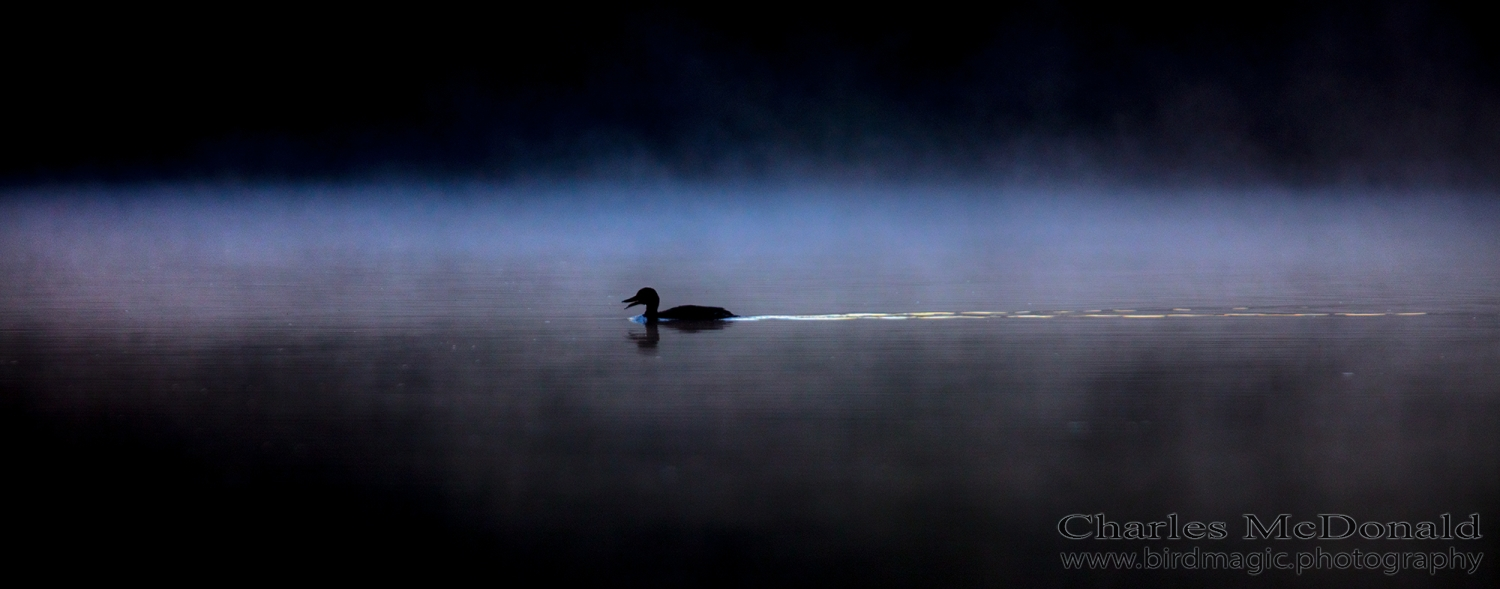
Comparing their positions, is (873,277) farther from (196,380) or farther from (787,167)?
(787,167)

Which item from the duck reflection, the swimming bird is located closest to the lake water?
the duck reflection

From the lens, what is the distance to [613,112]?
80.9 meters

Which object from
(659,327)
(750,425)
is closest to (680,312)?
(659,327)

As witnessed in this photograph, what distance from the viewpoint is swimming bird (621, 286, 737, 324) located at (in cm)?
1255

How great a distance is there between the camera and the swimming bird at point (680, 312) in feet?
41.2

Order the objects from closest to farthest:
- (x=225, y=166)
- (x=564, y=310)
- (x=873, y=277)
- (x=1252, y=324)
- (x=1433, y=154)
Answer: (x=1252, y=324), (x=564, y=310), (x=873, y=277), (x=1433, y=154), (x=225, y=166)

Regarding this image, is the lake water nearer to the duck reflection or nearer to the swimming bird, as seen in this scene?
the duck reflection

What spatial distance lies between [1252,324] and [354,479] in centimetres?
805

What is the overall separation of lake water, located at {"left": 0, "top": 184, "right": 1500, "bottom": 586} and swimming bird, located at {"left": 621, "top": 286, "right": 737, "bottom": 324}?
0.78 feet

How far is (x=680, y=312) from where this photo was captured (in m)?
12.6

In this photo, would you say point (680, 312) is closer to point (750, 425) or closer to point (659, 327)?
point (659, 327)

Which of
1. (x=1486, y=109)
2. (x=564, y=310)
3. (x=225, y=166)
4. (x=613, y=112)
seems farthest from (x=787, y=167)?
(x=564, y=310)

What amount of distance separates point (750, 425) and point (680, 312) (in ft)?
17.4

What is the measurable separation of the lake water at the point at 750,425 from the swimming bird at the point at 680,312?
24 cm
